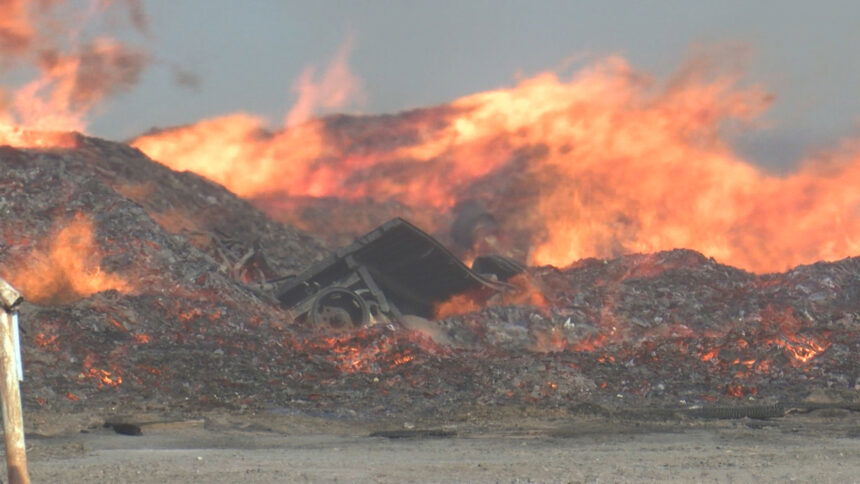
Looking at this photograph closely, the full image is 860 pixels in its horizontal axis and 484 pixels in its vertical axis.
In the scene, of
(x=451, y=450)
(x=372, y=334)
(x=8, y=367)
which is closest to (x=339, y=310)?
(x=372, y=334)

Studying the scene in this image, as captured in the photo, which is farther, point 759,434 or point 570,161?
point 570,161

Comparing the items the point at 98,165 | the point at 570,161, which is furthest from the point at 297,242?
the point at 570,161

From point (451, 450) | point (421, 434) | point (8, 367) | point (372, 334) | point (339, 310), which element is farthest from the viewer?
point (339, 310)

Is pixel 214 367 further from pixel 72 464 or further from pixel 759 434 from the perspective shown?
pixel 759 434

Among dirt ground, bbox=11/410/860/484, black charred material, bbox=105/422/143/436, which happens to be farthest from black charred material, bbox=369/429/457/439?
black charred material, bbox=105/422/143/436

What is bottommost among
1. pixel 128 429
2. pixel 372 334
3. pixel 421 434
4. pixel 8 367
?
pixel 421 434

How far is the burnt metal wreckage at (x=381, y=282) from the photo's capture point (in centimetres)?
2358

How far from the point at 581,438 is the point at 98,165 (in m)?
20.8

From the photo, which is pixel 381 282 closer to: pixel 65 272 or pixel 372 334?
pixel 372 334

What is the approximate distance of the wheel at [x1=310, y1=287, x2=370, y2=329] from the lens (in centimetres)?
2333

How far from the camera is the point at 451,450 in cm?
1289

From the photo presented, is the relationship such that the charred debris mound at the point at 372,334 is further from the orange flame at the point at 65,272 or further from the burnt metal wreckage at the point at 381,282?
the burnt metal wreckage at the point at 381,282

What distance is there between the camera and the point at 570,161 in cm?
3722

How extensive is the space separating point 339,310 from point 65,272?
573 cm
